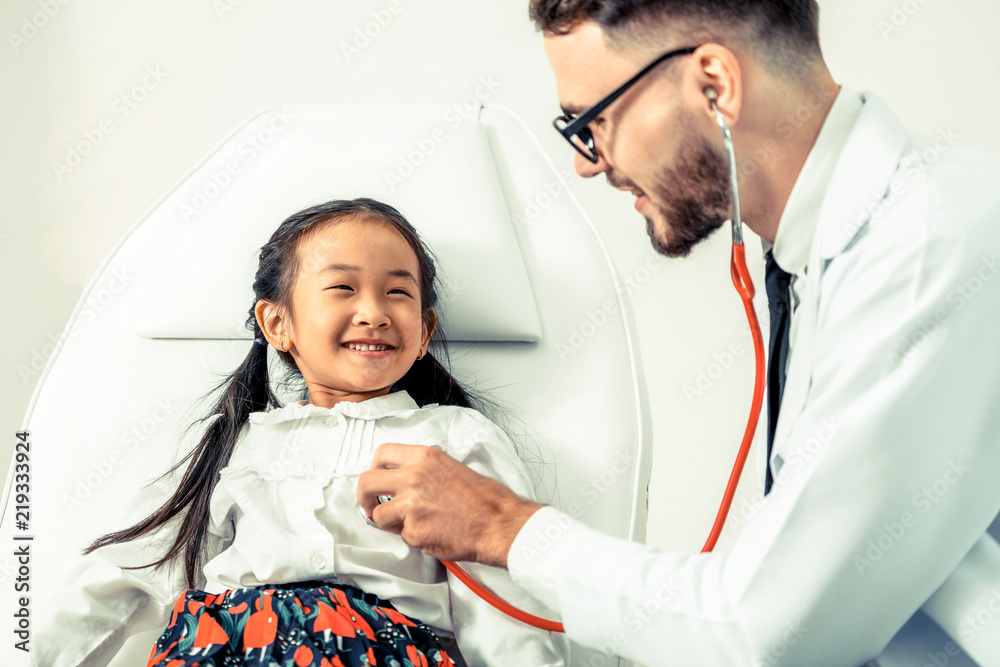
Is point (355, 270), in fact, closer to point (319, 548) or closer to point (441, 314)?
point (441, 314)

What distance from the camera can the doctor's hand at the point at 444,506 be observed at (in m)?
1.02

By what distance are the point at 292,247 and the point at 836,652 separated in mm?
1059

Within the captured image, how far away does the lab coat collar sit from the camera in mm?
975

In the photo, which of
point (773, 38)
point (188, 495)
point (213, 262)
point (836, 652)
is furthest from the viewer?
point (213, 262)

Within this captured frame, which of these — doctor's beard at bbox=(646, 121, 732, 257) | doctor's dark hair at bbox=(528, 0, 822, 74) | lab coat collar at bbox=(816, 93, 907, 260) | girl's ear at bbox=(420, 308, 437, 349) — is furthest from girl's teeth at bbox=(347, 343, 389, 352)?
lab coat collar at bbox=(816, 93, 907, 260)

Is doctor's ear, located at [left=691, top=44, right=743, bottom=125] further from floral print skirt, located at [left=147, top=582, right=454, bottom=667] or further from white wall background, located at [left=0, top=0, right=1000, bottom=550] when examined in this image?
white wall background, located at [left=0, top=0, right=1000, bottom=550]

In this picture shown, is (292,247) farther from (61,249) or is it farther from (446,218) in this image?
(61,249)

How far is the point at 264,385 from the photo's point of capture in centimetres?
152

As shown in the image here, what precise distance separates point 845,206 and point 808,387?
0.23 metres

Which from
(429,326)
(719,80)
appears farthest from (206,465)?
(719,80)

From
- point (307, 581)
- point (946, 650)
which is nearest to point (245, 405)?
point (307, 581)

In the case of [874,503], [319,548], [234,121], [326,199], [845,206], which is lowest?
[319,548]

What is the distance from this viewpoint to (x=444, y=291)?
4.94 feet

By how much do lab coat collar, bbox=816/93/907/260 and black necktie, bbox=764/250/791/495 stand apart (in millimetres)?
263
